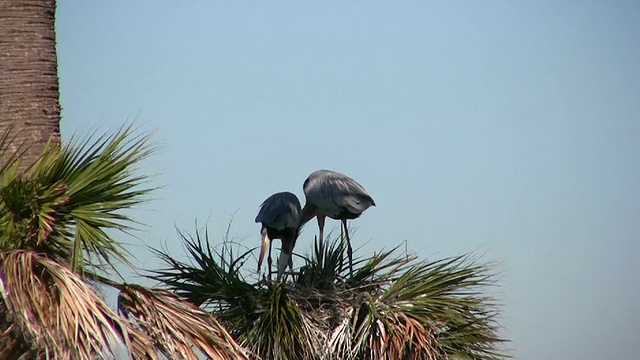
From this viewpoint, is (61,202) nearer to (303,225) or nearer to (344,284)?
(344,284)

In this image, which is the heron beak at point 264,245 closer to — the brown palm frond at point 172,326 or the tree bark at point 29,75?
the tree bark at point 29,75

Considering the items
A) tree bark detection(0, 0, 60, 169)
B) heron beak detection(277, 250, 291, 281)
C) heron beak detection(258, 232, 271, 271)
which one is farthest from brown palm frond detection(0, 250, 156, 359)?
heron beak detection(258, 232, 271, 271)

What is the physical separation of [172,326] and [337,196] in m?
3.82

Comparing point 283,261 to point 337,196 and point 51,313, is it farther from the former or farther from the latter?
point 51,313

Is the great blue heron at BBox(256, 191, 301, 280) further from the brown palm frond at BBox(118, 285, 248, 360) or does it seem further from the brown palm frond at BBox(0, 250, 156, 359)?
the brown palm frond at BBox(0, 250, 156, 359)

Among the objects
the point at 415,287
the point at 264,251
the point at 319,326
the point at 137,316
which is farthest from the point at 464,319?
the point at 137,316

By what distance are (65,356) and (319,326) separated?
2.93m

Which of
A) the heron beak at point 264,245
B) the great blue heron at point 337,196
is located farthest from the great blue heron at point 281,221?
the great blue heron at point 337,196

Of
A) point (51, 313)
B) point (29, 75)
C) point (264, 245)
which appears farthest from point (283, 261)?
point (51, 313)

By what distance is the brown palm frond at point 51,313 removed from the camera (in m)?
6.91

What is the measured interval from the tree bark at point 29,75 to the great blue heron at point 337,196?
10.1 feet

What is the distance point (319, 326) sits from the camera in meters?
9.38

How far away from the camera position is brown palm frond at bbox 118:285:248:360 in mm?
7633

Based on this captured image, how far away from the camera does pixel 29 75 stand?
9250 mm
